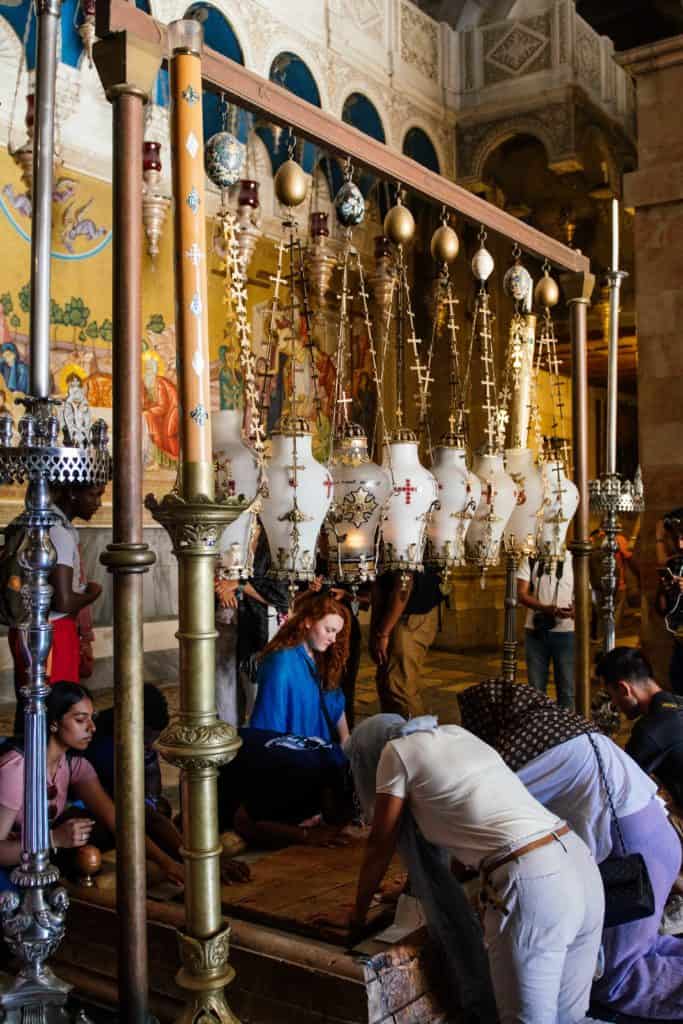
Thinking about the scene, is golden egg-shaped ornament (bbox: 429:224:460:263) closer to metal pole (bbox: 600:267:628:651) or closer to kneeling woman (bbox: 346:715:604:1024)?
metal pole (bbox: 600:267:628:651)

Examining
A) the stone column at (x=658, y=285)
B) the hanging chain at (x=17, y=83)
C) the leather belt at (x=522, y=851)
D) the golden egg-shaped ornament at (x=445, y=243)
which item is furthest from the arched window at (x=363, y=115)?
the leather belt at (x=522, y=851)

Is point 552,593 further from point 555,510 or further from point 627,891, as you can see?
point 627,891

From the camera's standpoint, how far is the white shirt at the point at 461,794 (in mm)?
2551

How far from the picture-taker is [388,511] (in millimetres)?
2953

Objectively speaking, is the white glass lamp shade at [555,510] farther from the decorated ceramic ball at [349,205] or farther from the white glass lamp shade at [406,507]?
the decorated ceramic ball at [349,205]

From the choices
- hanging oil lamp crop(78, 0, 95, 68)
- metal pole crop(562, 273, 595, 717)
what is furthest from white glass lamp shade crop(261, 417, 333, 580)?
hanging oil lamp crop(78, 0, 95, 68)

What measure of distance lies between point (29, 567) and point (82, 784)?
1351mm

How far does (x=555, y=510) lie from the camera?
3.91 m

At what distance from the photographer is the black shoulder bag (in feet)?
9.46

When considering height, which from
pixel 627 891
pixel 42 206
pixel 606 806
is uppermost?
pixel 42 206

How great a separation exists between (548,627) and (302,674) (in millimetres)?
2505

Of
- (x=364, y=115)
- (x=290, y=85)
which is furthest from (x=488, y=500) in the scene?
(x=364, y=115)

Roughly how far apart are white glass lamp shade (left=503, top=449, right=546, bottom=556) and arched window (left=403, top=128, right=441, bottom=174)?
26.3 ft

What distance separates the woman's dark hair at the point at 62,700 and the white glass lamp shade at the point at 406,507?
0.97m
